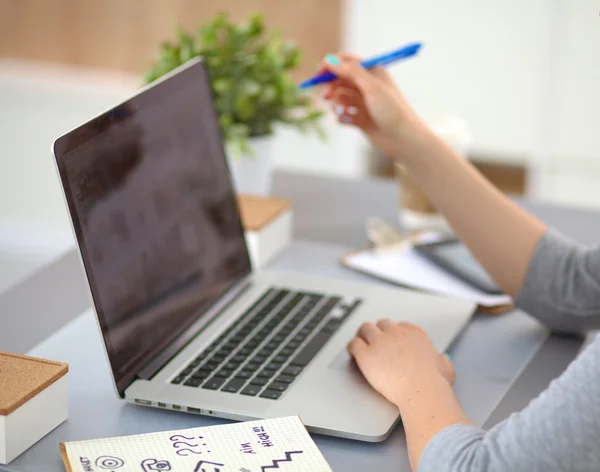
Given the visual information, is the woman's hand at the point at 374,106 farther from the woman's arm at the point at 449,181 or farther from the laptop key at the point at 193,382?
the laptop key at the point at 193,382

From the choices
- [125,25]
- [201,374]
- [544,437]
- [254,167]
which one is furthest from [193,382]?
[125,25]

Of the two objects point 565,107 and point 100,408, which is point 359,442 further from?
point 565,107

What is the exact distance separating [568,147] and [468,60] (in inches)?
15.4

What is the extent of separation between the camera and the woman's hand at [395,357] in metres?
0.89

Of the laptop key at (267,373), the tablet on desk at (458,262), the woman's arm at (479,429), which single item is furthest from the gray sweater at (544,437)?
the tablet on desk at (458,262)

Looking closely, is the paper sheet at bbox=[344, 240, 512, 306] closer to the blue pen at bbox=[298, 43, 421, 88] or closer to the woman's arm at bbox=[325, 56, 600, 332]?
the woman's arm at bbox=[325, 56, 600, 332]

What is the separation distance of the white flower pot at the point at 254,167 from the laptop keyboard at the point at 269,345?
33cm

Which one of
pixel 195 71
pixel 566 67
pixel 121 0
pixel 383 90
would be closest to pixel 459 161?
pixel 383 90

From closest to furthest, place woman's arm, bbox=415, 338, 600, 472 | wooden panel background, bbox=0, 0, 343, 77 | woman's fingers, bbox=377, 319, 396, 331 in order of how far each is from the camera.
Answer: woman's arm, bbox=415, 338, 600, 472
woman's fingers, bbox=377, 319, 396, 331
wooden panel background, bbox=0, 0, 343, 77

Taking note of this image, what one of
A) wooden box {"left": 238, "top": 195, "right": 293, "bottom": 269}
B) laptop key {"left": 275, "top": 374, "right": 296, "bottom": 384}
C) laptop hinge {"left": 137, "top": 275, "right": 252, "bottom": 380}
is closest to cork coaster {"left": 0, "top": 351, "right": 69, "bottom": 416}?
laptop hinge {"left": 137, "top": 275, "right": 252, "bottom": 380}

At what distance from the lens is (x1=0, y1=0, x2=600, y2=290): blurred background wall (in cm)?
256

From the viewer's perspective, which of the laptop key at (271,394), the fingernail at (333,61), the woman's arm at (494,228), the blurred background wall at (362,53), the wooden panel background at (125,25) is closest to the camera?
the laptop key at (271,394)

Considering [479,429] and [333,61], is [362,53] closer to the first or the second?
[333,61]

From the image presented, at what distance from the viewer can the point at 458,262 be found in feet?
4.22
